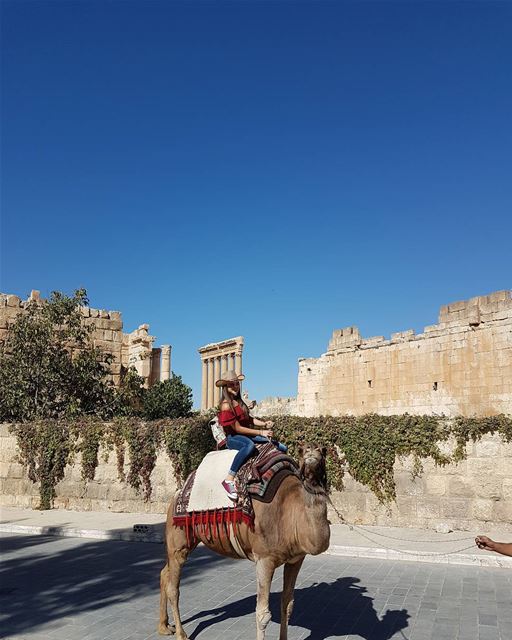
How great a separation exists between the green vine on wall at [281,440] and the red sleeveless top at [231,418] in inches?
166

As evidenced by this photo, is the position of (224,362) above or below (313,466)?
above

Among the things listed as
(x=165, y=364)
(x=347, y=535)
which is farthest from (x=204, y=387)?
(x=347, y=535)

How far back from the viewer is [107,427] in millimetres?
14172

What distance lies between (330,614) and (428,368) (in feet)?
51.9

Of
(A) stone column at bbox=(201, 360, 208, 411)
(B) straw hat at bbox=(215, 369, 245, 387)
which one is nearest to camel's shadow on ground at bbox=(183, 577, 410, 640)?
(B) straw hat at bbox=(215, 369, 245, 387)

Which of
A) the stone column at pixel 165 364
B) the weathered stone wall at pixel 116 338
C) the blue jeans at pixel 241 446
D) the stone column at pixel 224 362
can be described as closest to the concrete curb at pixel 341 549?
the blue jeans at pixel 241 446

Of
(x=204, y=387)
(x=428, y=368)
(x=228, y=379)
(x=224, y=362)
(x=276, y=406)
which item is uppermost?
(x=224, y=362)

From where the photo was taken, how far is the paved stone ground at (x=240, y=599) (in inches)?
222

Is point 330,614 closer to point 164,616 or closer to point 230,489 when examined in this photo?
point 164,616

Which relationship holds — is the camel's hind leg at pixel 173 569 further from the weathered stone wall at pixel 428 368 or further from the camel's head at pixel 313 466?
the weathered stone wall at pixel 428 368

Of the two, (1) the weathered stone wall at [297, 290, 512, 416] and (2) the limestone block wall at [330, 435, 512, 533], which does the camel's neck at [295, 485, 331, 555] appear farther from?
(1) the weathered stone wall at [297, 290, 512, 416]

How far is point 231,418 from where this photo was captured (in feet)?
17.7

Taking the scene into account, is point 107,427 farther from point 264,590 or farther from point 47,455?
point 264,590

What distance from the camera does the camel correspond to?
4387 mm
